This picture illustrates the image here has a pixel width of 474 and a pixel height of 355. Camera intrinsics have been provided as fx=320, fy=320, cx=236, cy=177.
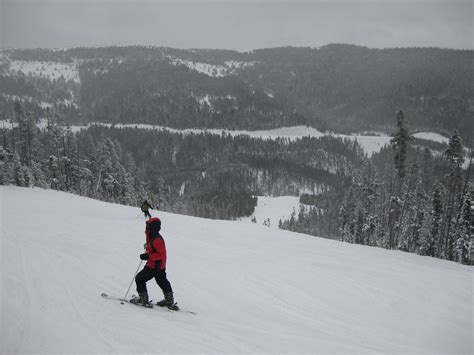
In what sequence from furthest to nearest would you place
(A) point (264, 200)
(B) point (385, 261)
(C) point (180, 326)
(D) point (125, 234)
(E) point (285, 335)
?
1. (A) point (264, 200)
2. (B) point (385, 261)
3. (D) point (125, 234)
4. (E) point (285, 335)
5. (C) point (180, 326)

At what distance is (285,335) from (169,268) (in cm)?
587

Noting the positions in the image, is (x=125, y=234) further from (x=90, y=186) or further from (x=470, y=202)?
(x=90, y=186)

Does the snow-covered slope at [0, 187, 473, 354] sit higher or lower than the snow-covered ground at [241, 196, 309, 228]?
higher

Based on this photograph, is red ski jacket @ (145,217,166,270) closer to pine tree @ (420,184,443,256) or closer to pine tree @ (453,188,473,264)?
pine tree @ (453,188,473,264)

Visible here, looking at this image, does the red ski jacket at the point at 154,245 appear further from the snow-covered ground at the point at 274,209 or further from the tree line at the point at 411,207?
the snow-covered ground at the point at 274,209

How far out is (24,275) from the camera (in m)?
8.65

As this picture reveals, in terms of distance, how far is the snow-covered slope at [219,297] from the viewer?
251 inches

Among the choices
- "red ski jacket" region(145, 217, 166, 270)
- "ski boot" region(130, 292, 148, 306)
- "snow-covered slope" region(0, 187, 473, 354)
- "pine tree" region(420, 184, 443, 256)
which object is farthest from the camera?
"pine tree" region(420, 184, 443, 256)

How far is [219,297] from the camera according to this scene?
997 centimetres

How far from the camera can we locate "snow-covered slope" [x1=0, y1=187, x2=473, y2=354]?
20.9ft

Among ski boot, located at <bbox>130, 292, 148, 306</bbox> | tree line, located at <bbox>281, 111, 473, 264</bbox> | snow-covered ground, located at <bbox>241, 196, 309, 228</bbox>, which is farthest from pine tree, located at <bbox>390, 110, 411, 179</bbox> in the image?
snow-covered ground, located at <bbox>241, 196, 309, 228</bbox>

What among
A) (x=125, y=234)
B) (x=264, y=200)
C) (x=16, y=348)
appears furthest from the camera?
(x=264, y=200)

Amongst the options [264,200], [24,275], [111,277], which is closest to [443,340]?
[111,277]

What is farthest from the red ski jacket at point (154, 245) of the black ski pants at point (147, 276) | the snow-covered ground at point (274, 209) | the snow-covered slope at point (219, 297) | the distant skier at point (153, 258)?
the snow-covered ground at point (274, 209)
